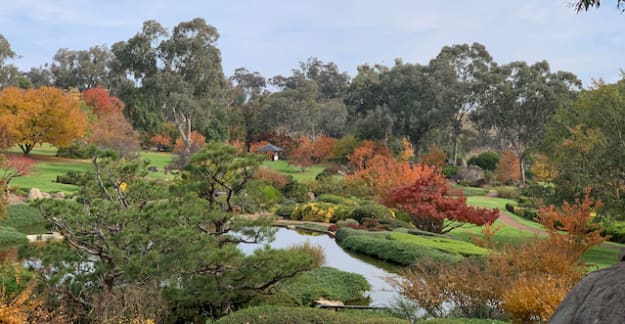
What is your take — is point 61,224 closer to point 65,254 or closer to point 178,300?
point 65,254

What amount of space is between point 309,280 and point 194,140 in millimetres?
41594

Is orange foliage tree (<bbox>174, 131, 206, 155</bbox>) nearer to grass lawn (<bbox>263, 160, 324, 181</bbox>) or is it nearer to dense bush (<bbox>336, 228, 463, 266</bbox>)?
grass lawn (<bbox>263, 160, 324, 181</bbox>)

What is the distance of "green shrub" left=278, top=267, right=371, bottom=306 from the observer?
39.4 ft

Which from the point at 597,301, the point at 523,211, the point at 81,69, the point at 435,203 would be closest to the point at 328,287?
the point at 597,301

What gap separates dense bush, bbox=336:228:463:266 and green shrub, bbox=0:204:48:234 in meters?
11.3

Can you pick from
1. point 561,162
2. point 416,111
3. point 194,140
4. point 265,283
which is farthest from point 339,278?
point 194,140

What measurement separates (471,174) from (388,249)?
31.4 meters

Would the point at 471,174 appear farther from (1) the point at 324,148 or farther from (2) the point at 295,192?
(2) the point at 295,192

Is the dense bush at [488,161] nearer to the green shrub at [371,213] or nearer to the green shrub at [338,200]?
the green shrub at [338,200]

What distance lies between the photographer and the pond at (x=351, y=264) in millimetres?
13209

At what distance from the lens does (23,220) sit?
69.2 ft

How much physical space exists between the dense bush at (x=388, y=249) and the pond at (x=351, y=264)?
1.57 feet

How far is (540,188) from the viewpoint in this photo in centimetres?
2227

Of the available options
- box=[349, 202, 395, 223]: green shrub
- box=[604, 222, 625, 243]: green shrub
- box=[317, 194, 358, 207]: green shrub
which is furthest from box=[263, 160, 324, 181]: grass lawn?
box=[604, 222, 625, 243]: green shrub
